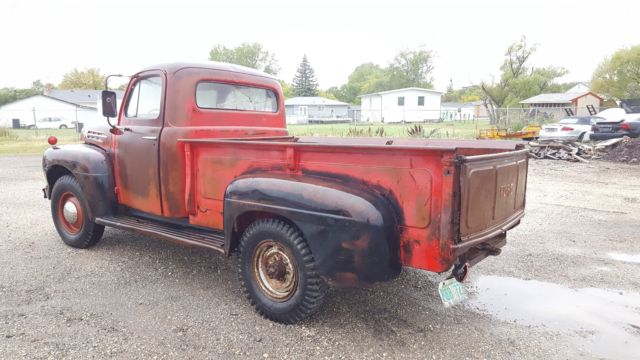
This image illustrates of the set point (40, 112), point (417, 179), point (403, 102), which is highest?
point (403, 102)

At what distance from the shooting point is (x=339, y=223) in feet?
9.16

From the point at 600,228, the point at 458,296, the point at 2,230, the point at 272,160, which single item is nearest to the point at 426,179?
the point at 458,296

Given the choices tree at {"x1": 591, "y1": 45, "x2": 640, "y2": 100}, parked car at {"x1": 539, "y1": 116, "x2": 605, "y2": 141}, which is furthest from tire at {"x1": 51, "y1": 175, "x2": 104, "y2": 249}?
tree at {"x1": 591, "y1": 45, "x2": 640, "y2": 100}

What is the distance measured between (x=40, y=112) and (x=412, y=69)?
5656cm

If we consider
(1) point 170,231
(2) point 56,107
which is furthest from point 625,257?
(2) point 56,107

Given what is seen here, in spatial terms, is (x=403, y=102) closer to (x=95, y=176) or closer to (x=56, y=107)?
(x=56, y=107)

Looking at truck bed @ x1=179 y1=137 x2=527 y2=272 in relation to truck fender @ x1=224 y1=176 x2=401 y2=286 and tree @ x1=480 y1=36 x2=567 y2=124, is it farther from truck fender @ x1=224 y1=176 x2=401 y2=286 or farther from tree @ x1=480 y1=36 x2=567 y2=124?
tree @ x1=480 y1=36 x2=567 y2=124

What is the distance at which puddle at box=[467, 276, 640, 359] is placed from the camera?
3.11 m

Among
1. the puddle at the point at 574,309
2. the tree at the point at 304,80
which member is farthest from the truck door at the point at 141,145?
the tree at the point at 304,80

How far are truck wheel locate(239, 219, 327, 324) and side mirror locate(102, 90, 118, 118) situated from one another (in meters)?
2.26

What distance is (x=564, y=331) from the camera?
10.7 ft

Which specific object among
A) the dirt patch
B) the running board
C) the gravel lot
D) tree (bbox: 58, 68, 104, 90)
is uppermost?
tree (bbox: 58, 68, 104, 90)

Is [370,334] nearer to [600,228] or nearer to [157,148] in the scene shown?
[157,148]

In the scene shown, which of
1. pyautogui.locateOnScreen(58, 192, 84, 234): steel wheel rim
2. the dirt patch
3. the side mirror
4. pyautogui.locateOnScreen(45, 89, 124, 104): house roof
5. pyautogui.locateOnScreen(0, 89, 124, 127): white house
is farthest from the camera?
pyautogui.locateOnScreen(45, 89, 124, 104): house roof
